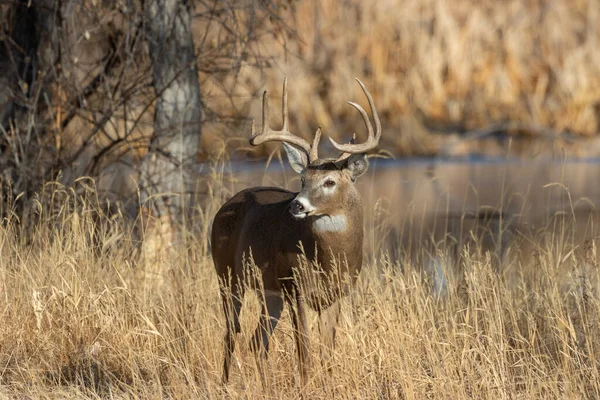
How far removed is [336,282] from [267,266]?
432 mm

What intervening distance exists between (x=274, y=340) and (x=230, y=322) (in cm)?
28

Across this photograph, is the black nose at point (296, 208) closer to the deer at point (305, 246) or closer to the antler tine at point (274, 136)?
the deer at point (305, 246)

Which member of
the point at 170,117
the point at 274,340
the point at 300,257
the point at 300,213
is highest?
the point at 170,117

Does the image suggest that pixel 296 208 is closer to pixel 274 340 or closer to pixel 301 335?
pixel 301 335

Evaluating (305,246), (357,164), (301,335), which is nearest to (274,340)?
(301,335)

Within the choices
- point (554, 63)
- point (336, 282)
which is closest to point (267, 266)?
point (336, 282)

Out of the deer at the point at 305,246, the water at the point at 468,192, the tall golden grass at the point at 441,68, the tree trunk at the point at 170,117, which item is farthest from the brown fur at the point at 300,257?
the tall golden grass at the point at 441,68

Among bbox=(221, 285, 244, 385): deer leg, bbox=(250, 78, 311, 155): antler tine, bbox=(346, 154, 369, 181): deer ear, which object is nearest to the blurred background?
bbox=(221, 285, 244, 385): deer leg

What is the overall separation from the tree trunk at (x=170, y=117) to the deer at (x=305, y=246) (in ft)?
7.77

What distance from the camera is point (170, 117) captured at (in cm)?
868

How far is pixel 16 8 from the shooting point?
9.15m

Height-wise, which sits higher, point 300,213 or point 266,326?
point 300,213

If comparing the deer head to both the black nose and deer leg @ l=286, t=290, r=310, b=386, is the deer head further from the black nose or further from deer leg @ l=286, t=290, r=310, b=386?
deer leg @ l=286, t=290, r=310, b=386

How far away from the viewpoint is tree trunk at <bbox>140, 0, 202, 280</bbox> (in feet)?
27.9
